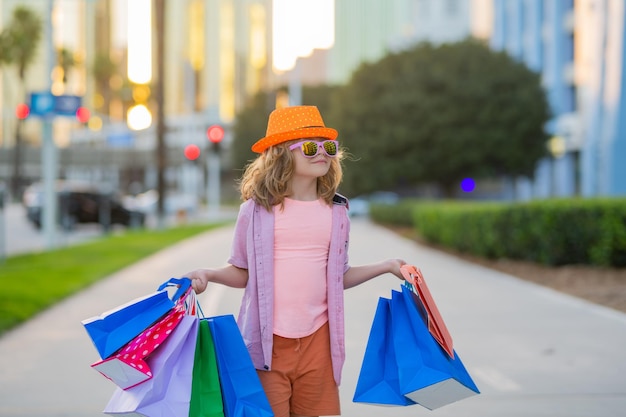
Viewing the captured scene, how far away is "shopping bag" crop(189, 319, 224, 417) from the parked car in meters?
29.3

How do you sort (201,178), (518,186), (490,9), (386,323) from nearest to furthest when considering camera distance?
(386,323) < (518,186) < (490,9) < (201,178)

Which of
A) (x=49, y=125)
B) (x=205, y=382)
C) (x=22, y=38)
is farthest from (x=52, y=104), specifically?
(x=22, y=38)

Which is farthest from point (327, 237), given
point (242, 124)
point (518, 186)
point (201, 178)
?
point (201, 178)

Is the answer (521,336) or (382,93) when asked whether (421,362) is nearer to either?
(521,336)

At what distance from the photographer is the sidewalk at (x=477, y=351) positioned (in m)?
6.04

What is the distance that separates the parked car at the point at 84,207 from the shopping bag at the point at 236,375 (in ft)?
96.1

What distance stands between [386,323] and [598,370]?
3.63 m

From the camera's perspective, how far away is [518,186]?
59.7 metres

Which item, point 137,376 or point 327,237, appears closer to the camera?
point 137,376

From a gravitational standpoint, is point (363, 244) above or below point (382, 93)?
below

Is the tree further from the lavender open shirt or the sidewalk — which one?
the lavender open shirt

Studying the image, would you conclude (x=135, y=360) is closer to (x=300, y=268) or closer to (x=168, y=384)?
(x=168, y=384)

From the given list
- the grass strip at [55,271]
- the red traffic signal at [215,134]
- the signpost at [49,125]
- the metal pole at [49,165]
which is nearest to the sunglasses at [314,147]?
the grass strip at [55,271]

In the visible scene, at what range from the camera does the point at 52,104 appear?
20.0 metres
